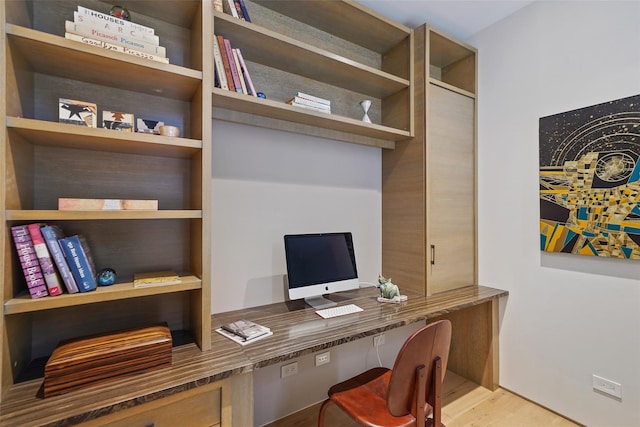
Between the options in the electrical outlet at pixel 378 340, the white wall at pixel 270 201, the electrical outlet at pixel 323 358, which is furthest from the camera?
the electrical outlet at pixel 378 340

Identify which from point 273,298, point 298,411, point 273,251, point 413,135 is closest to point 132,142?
point 273,251

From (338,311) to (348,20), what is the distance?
5.97 ft

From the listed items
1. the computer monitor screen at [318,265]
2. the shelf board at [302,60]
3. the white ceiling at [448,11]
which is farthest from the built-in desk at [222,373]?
the white ceiling at [448,11]

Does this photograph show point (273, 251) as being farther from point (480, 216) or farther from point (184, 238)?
point (480, 216)

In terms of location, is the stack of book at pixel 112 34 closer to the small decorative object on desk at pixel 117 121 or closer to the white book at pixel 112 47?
the white book at pixel 112 47

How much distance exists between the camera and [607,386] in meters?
1.77

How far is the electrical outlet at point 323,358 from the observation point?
2.07 meters

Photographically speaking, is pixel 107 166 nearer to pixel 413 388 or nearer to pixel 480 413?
pixel 413 388

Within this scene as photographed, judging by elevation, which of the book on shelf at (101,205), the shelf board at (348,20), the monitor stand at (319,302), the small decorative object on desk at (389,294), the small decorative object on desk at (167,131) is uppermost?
the shelf board at (348,20)

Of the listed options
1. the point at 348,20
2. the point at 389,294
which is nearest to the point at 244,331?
the point at 389,294

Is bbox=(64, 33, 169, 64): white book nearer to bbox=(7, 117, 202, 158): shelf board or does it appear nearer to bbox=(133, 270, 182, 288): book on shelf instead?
bbox=(7, 117, 202, 158): shelf board

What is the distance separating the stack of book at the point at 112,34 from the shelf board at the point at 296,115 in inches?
11.7

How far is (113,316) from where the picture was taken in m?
1.42

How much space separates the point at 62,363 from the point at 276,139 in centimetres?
145
